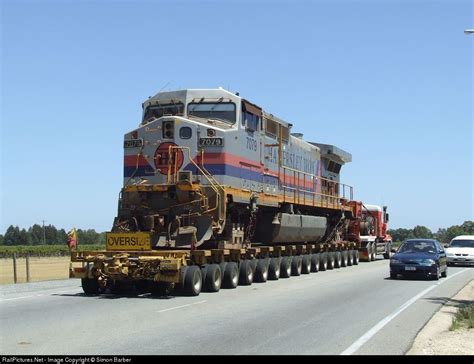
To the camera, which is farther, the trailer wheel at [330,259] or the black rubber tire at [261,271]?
the trailer wheel at [330,259]

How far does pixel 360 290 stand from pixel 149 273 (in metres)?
7.04

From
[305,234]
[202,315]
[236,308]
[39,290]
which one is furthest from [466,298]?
[39,290]

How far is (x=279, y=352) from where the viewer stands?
923 cm

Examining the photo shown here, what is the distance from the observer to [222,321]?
12398 mm

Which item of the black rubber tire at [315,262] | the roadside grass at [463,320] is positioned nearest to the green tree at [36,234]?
the black rubber tire at [315,262]

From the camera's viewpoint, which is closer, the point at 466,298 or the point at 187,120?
the point at 466,298

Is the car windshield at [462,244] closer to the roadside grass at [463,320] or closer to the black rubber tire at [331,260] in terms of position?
the black rubber tire at [331,260]

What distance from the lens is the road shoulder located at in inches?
375

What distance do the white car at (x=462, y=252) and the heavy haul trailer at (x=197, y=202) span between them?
1405 centimetres

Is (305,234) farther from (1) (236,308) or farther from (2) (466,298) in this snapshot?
(1) (236,308)

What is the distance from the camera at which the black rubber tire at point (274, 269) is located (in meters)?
23.8

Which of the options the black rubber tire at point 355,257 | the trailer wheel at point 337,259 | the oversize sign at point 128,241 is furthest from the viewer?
the black rubber tire at point 355,257

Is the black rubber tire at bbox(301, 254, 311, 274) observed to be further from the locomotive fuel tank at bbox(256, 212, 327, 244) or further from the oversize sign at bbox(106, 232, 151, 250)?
the oversize sign at bbox(106, 232, 151, 250)

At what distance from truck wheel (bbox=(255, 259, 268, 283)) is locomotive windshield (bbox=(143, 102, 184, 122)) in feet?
20.4
